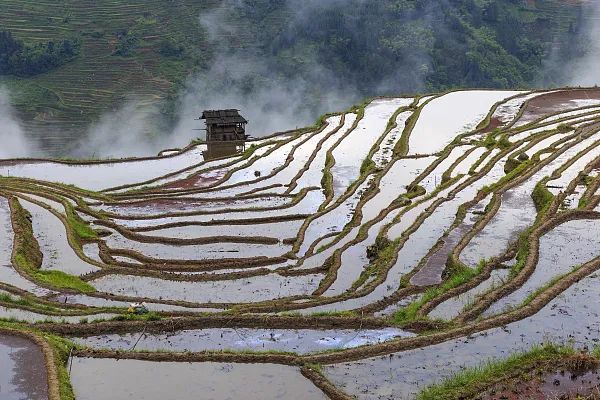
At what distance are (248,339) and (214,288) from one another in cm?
321

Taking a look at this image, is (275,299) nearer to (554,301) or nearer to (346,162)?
(554,301)

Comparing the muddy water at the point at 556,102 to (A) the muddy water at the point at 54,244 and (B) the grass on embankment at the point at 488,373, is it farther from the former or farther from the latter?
(B) the grass on embankment at the point at 488,373

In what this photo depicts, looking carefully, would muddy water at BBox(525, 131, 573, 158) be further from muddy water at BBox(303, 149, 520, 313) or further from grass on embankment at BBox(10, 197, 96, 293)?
grass on embankment at BBox(10, 197, 96, 293)

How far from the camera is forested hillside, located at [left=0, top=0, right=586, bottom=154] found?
49781 mm

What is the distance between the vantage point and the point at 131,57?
52.1 m

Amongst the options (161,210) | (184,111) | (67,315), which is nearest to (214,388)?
(67,315)

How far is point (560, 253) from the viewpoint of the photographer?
14.0 meters

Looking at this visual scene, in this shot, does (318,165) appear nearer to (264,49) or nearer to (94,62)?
(94,62)

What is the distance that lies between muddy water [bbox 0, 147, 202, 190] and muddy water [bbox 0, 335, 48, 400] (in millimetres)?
12654

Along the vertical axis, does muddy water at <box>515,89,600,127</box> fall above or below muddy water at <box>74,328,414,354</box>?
above

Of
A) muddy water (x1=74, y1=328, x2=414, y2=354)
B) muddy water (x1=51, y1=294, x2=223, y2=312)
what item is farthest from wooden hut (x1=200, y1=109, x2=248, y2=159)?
muddy water (x1=74, y1=328, x2=414, y2=354)

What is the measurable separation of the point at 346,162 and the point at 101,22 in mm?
36221

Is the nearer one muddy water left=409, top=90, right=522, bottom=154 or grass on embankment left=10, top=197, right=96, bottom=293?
grass on embankment left=10, top=197, right=96, bottom=293

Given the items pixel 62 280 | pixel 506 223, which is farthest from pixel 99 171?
pixel 506 223
